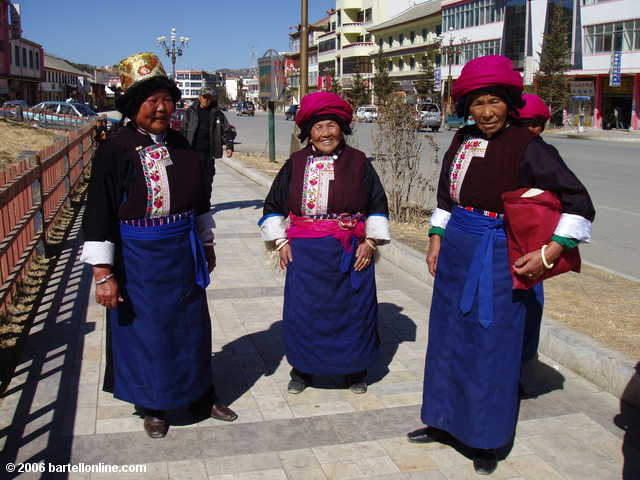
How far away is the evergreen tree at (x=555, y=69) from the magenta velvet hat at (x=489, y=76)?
39.8 meters

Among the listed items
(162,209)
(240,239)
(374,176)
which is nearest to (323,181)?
(374,176)

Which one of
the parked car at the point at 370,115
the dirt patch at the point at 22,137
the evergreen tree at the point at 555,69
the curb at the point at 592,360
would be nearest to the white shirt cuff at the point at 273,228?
the curb at the point at 592,360

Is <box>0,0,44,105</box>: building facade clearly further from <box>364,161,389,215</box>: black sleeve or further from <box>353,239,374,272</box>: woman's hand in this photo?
<box>353,239,374,272</box>: woman's hand

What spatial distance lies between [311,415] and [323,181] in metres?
1.31

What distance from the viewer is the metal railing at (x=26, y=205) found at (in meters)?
5.51

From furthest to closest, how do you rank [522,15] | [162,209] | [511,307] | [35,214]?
1. [522,15]
2. [35,214]
3. [162,209]
4. [511,307]

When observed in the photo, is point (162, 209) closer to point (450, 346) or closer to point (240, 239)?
point (450, 346)

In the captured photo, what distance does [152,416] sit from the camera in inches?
143

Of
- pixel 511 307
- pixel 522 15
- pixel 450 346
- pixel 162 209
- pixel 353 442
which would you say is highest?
pixel 522 15

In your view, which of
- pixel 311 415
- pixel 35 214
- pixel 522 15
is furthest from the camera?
pixel 522 15

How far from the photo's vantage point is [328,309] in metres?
4.04

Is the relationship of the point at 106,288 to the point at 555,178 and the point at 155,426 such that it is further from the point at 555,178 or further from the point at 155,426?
the point at 555,178

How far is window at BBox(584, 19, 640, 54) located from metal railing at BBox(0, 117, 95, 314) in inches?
1442

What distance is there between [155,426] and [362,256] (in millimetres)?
1462
